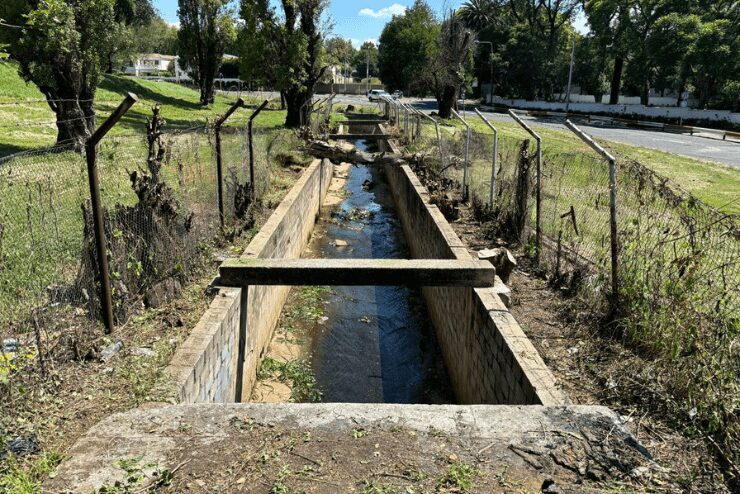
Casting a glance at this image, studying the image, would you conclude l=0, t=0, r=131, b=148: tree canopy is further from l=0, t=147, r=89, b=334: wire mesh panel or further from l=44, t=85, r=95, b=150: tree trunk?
l=0, t=147, r=89, b=334: wire mesh panel

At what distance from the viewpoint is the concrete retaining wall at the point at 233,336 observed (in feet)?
16.7

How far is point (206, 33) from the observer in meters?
34.5

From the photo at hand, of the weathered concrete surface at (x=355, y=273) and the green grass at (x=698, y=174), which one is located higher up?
the green grass at (x=698, y=174)

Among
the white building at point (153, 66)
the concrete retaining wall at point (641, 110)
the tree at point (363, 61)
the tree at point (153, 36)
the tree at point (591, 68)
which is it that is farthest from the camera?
the tree at point (363, 61)

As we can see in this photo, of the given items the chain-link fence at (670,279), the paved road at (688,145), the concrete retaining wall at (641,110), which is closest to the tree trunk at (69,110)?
the chain-link fence at (670,279)

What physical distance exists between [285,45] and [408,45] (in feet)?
106

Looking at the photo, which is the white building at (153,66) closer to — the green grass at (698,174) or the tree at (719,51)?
the tree at (719,51)

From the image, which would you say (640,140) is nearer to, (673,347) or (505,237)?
(505,237)

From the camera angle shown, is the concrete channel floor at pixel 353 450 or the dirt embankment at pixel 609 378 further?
the dirt embankment at pixel 609 378

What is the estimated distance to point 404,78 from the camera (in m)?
56.0

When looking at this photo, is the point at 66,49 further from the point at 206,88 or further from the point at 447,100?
the point at 447,100

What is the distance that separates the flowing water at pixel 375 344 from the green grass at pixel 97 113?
4649mm

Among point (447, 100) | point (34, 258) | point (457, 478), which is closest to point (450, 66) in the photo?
point (447, 100)

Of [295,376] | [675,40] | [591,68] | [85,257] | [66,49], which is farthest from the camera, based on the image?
[591,68]
